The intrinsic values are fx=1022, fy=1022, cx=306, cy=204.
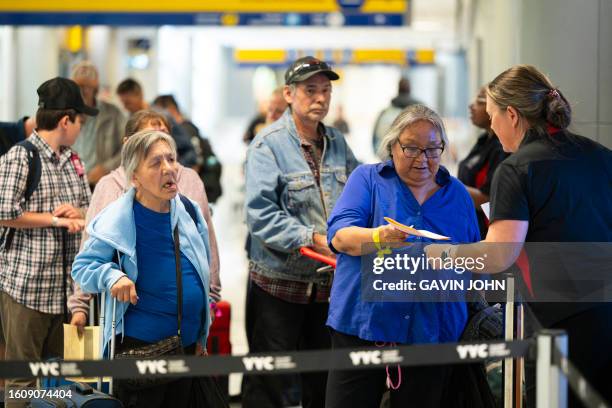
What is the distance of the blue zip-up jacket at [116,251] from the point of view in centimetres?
404

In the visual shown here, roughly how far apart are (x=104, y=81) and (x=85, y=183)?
11.3 meters

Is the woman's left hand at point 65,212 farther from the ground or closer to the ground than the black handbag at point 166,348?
farther from the ground

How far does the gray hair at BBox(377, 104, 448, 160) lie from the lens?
3.92 meters

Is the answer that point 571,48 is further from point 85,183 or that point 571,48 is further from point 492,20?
point 492,20

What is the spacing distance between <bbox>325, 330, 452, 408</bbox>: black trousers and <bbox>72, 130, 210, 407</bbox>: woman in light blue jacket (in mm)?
651

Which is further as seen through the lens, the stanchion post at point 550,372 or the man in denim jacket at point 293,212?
the man in denim jacket at point 293,212

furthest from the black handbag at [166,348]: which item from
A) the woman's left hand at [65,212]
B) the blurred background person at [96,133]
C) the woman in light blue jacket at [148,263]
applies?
the blurred background person at [96,133]

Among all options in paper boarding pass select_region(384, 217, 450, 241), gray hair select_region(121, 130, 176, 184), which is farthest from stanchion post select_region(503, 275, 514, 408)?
gray hair select_region(121, 130, 176, 184)

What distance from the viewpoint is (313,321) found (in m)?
5.11

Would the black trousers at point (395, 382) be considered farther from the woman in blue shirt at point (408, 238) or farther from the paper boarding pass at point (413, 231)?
the paper boarding pass at point (413, 231)

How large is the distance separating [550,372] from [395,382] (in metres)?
0.86

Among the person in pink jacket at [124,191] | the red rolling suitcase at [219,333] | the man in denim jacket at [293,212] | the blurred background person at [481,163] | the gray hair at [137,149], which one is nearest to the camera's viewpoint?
the gray hair at [137,149]

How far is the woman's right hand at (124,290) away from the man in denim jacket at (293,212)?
3.28ft

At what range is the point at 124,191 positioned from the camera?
4.66m
